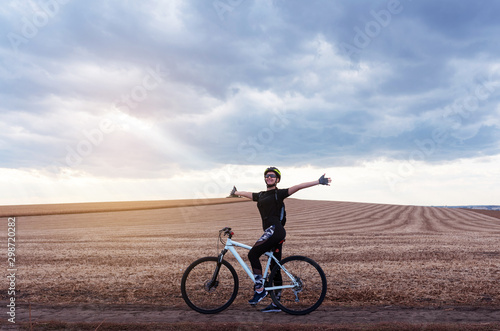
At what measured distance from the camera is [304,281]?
22.5 ft

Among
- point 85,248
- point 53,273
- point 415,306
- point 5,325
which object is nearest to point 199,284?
point 5,325

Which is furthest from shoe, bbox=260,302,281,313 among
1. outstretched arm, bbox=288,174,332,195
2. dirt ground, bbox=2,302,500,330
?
outstretched arm, bbox=288,174,332,195

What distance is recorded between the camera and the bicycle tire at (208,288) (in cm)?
700

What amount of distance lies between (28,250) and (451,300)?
59.3ft

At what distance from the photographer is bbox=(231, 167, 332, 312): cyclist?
7.01 meters

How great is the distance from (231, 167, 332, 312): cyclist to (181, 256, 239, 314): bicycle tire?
1.43 feet

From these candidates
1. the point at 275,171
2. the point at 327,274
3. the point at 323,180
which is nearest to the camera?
the point at 323,180

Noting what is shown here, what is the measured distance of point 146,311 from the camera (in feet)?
24.6

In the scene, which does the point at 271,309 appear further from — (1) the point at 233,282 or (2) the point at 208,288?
(2) the point at 208,288

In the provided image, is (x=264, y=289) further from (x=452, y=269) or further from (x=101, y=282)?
(x=452, y=269)

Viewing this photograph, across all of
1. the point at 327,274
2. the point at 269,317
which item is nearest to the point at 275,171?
the point at 269,317

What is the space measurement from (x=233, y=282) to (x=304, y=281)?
137cm

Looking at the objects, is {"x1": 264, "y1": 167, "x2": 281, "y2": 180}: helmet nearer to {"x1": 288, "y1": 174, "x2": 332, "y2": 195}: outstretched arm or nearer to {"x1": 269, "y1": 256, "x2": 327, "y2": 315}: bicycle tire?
{"x1": 288, "y1": 174, "x2": 332, "y2": 195}: outstretched arm

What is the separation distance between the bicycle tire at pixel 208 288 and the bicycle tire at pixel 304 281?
0.80m
